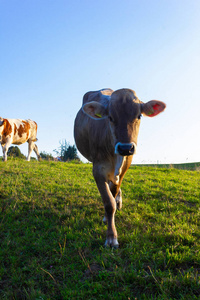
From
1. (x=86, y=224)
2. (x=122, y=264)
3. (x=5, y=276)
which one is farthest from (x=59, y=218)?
(x=122, y=264)

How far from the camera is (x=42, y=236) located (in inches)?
173

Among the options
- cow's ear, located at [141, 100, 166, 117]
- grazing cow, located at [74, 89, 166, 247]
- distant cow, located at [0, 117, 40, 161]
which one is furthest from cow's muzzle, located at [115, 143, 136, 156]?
distant cow, located at [0, 117, 40, 161]

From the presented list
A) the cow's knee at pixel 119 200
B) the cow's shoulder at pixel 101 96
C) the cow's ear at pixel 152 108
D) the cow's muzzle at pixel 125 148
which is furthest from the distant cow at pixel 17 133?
the cow's muzzle at pixel 125 148

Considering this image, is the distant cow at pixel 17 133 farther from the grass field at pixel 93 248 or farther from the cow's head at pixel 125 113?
the cow's head at pixel 125 113

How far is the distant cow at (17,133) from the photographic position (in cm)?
1336

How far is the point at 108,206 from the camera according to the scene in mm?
4043

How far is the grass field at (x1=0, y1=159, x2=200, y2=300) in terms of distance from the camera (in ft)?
9.50

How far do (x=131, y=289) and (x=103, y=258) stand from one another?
641 mm

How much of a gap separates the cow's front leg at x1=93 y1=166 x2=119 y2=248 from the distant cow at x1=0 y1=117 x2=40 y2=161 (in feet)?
32.5

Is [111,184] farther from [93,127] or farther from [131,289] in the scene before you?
[131,289]

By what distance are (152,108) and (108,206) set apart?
5.82 ft

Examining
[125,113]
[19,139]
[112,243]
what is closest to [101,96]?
[125,113]

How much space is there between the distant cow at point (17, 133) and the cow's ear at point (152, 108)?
10.5 m

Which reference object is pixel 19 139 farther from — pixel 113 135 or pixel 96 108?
pixel 113 135
